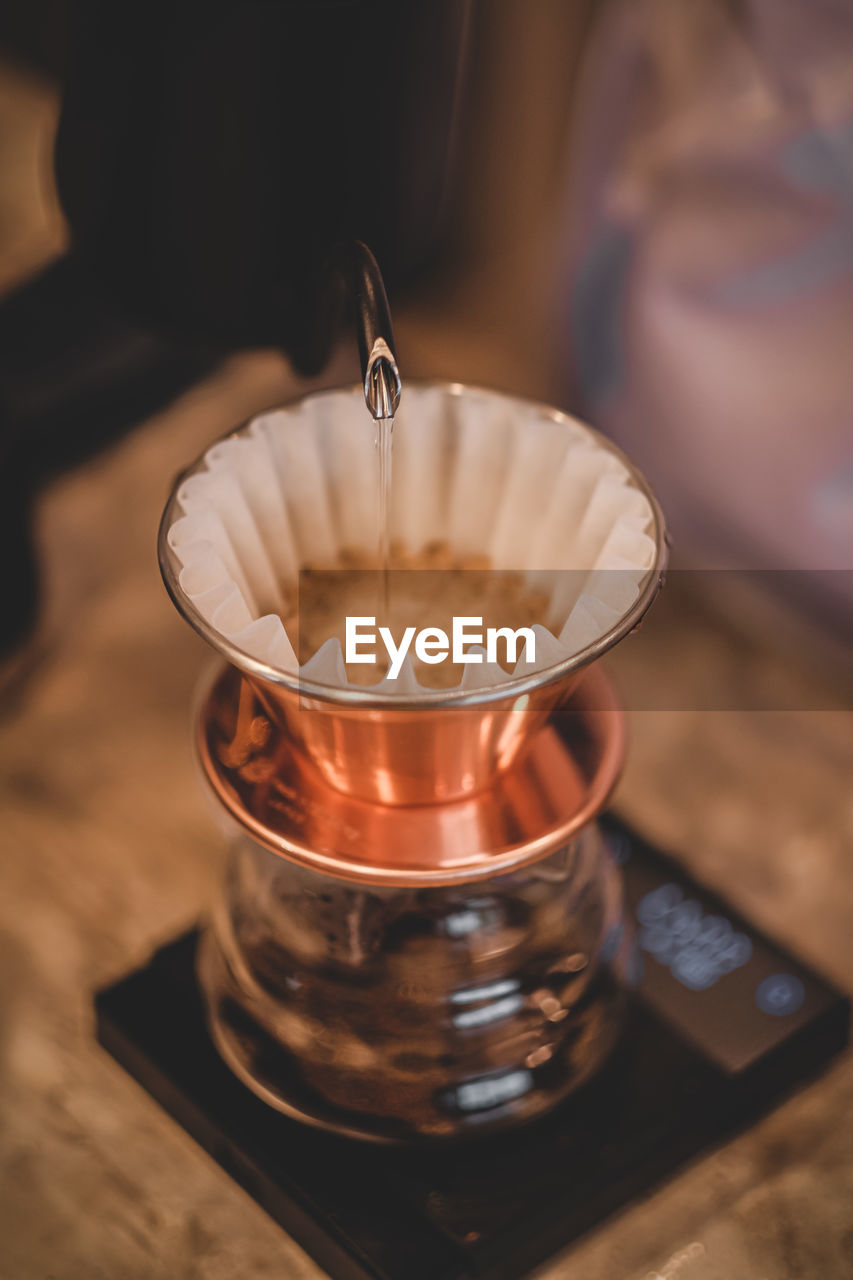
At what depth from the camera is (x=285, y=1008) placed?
1.96 ft

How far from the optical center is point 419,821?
536mm

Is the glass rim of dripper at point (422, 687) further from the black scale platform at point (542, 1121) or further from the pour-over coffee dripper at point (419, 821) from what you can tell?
the black scale platform at point (542, 1121)

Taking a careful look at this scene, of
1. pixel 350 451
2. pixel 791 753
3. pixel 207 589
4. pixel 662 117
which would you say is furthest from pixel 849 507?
pixel 207 589

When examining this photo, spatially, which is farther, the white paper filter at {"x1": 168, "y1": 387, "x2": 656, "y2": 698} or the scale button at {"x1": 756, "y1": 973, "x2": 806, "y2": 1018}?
the scale button at {"x1": 756, "y1": 973, "x2": 806, "y2": 1018}

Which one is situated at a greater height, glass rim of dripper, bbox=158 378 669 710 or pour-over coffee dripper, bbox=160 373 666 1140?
glass rim of dripper, bbox=158 378 669 710

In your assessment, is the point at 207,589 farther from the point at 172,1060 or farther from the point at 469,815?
the point at 172,1060

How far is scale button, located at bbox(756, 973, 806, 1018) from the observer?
67 cm

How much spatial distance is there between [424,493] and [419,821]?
0.51 feet

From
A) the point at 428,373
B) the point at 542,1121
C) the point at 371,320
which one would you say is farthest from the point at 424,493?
the point at 428,373

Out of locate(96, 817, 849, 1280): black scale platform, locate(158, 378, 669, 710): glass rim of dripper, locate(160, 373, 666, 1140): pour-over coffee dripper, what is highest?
locate(158, 378, 669, 710): glass rim of dripper

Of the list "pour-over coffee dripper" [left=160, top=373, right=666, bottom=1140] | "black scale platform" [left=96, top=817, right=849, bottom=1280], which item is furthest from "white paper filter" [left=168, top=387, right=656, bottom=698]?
"black scale platform" [left=96, top=817, right=849, bottom=1280]

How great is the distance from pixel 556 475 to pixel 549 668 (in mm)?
146

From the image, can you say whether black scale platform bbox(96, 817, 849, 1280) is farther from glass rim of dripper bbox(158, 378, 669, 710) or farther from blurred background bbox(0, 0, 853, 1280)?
glass rim of dripper bbox(158, 378, 669, 710)

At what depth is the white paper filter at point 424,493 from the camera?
1.77ft
